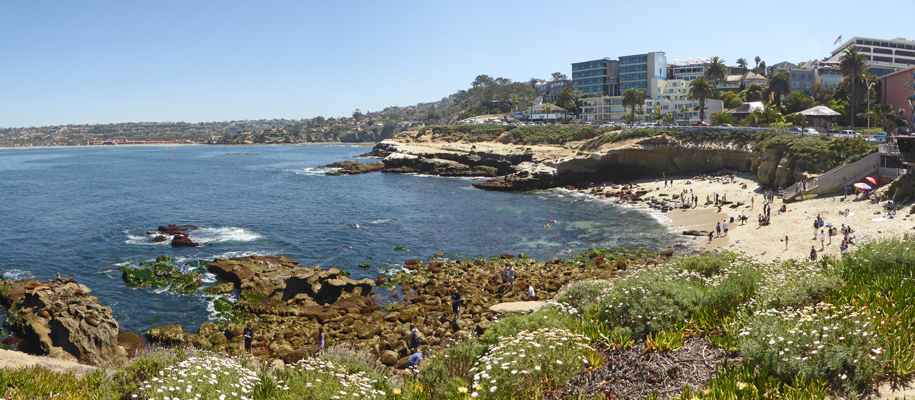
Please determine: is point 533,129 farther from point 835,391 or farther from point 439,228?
point 835,391

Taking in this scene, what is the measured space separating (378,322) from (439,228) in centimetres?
2161

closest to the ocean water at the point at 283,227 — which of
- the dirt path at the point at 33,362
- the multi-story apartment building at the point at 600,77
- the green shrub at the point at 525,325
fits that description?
the dirt path at the point at 33,362

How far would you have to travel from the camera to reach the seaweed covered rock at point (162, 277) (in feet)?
96.0

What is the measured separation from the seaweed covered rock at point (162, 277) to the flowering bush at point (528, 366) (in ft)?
76.0

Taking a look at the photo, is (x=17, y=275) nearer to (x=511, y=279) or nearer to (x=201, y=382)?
(x=511, y=279)

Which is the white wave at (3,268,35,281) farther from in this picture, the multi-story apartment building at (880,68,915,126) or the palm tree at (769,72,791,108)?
the palm tree at (769,72,791,108)

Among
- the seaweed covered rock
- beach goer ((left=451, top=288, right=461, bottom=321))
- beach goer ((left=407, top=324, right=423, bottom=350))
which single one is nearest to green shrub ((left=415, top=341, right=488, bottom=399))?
beach goer ((left=407, top=324, right=423, bottom=350))

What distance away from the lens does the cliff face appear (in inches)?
2028

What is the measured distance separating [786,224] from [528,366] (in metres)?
35.0

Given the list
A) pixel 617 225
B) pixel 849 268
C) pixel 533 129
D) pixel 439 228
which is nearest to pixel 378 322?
pixel 849 268

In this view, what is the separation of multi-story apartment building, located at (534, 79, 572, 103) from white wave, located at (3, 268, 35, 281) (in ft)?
445

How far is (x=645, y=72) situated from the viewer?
113000 mm

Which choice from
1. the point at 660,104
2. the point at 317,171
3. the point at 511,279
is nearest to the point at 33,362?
the point at 511,279

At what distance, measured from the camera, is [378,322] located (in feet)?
79.4
